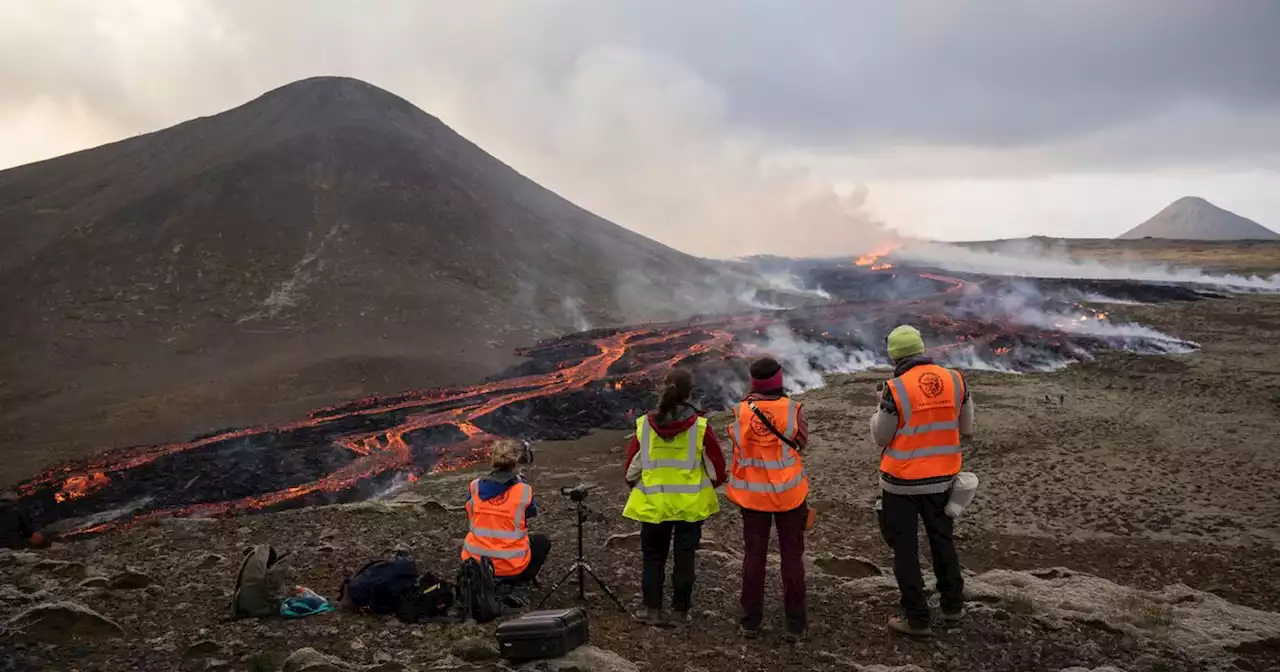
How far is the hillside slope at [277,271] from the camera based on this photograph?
105 ft

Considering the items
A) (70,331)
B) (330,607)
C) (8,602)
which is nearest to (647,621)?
(330,607)

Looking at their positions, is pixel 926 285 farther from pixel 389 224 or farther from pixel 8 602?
pixel 8 602

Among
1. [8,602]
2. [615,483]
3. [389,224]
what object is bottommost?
[615,483]

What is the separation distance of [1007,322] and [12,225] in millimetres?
64339

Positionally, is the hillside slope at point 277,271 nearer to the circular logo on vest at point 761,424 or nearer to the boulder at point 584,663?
the boulder at point 584,663

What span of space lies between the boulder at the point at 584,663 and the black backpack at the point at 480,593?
1195mm

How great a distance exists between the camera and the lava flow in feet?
59.4

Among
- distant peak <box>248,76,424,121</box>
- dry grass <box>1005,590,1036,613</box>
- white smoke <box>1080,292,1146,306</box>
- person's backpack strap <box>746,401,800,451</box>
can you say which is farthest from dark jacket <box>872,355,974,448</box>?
distant peak <box>248,76,424,121</box>

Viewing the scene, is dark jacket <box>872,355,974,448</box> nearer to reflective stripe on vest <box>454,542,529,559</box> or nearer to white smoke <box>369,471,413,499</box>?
reflective stripe on vest <box>454,542,529,559</box>

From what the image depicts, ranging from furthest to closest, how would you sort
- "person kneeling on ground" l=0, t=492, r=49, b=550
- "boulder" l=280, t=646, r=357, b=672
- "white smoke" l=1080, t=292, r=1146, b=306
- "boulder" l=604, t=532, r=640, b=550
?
1. "white smoke" l=1080, t=292, r=1146, b=306
2. "person kneeling on ground" l=0, t=492, r=49, b=550
3. "boulder" l=604, t=532, r=640, b=550
4. "boulder" l=280, t=646, r=357, b=672

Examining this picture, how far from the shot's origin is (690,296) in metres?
64.6

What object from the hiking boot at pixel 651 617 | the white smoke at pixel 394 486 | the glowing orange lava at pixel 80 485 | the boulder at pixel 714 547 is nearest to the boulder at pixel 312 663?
the hiking boot at pixel 651 617

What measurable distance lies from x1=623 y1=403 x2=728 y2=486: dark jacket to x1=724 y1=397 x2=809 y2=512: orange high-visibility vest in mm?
237

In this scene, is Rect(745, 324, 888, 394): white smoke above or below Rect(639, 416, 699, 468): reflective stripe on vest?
below
